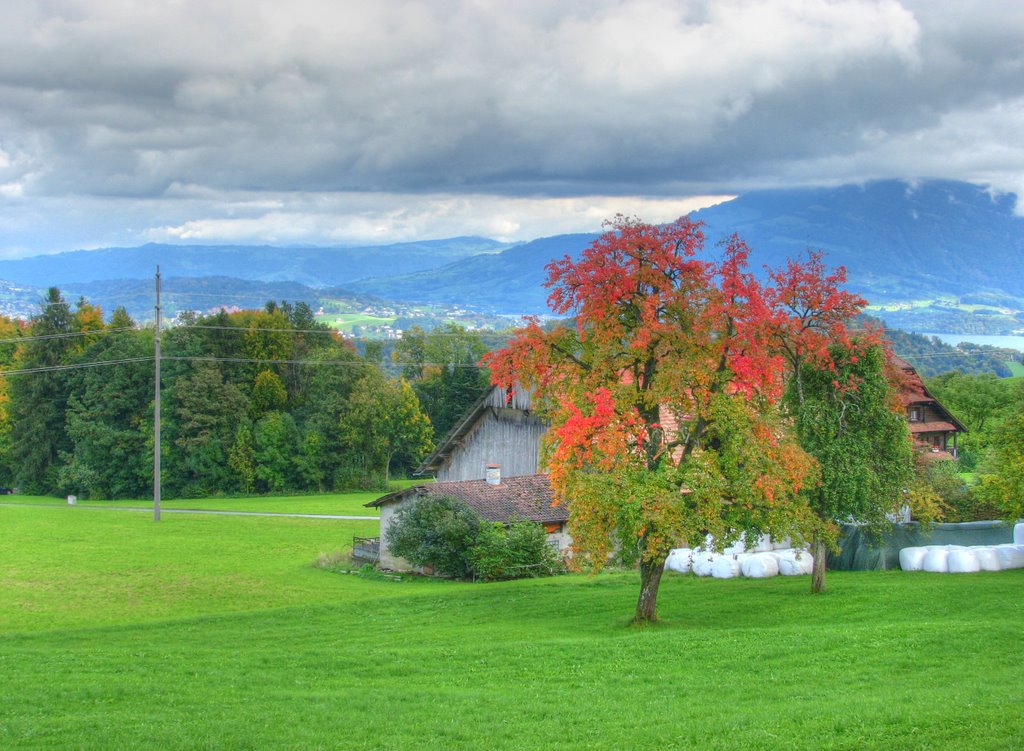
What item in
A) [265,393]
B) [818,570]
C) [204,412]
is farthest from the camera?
[265,393]

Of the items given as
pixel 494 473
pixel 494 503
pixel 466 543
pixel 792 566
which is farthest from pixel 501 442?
pixel 792 566

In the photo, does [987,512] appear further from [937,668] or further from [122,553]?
[122,553]

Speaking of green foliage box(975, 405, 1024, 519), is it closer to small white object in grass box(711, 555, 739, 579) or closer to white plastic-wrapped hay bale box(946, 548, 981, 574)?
white plastic-wrapped hay bale box(946, 548, 981, 574)

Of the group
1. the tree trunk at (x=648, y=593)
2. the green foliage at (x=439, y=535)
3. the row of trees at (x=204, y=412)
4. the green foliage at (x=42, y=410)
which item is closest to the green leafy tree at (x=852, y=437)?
the tree trunk at (x=648, y=593)

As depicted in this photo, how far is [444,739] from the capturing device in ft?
48.8

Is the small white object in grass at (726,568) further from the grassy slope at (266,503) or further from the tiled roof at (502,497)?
the grassy slope at (266,503)

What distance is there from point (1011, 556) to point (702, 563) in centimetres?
1008

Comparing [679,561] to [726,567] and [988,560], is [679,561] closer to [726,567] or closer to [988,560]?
[726,567]

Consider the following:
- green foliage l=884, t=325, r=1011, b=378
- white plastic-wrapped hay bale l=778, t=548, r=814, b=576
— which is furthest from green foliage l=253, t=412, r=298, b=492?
green foliage l=884, t=325, r=1011, b=378

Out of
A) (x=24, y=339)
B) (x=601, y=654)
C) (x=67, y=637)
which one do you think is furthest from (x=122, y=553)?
(x=24, y=339)

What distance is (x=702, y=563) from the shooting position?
3569 centimetres

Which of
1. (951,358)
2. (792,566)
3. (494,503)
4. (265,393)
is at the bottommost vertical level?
(792,566)

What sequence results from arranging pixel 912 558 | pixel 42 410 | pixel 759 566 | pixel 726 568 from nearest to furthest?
pixel 912 558, pixel 759 566, pixel 726 568, pixel 42 410

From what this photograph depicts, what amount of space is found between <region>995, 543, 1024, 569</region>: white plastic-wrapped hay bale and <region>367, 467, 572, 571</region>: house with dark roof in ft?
55.8
